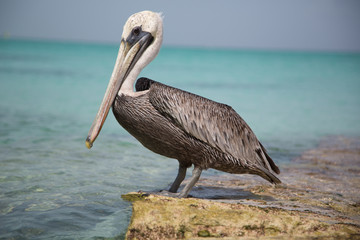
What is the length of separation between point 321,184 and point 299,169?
0.95 meters

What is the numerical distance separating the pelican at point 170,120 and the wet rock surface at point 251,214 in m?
0.41

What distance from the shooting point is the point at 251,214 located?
11.3ft

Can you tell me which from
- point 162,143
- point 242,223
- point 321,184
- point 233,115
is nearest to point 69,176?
point 162,143

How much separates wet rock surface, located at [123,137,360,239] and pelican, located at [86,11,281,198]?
409 millimetres

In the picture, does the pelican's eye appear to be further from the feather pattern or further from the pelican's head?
the feather pattern

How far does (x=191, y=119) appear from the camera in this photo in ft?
13.0

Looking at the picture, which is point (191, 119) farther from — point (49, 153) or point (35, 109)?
point (35, 109)

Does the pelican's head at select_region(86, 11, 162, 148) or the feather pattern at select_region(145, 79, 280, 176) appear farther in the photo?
the pelican's head at select_region(86, 11, 162, 148)

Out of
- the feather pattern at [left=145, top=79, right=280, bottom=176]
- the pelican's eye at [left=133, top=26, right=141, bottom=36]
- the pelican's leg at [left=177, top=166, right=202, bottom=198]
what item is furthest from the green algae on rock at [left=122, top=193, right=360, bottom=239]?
the pelican's eye at [left=133, top=26, right=141, bottom=36]

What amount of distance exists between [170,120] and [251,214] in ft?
3.74

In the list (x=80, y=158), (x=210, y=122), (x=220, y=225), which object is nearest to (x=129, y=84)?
(x=210, y=122)

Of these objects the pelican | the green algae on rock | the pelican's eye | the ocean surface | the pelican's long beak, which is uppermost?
the pelican's eye

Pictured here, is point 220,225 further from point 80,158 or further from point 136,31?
point 80,158

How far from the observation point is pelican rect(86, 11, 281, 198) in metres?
3.86
